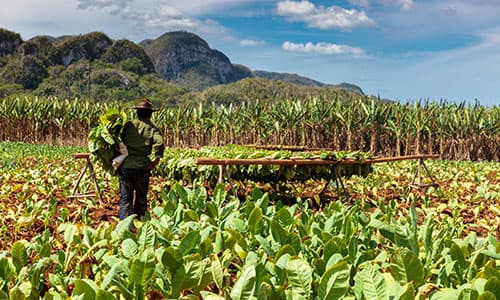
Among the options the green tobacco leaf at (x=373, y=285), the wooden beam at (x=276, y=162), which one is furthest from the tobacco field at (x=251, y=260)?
the wooden beam at (x=276, y=162)

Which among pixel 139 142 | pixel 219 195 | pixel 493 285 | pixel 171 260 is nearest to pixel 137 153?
pixel 139 142

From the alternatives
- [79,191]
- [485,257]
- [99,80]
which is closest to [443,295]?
[485,257]

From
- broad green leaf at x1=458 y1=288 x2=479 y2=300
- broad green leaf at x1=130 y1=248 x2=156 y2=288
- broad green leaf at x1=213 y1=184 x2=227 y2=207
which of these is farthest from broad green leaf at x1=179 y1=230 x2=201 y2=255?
broad green leaf at x1=458 y1=288 x2=479 y2=300

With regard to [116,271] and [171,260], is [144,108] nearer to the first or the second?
[116,271]

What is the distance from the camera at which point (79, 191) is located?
8.73 m

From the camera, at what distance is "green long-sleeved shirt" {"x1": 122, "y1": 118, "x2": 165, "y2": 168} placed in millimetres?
6301

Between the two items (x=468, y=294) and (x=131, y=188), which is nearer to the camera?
(x=468, y=294)

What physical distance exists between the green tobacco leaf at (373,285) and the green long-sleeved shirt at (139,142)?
200 inches

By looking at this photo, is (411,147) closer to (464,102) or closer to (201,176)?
(464,102)

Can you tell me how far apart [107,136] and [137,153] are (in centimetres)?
50

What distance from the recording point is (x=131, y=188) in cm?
644

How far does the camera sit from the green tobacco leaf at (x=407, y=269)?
167 centimetres

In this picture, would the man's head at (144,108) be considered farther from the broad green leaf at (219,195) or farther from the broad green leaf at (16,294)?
the broad green leaf at (16,294)

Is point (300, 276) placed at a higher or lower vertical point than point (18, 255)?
higher
